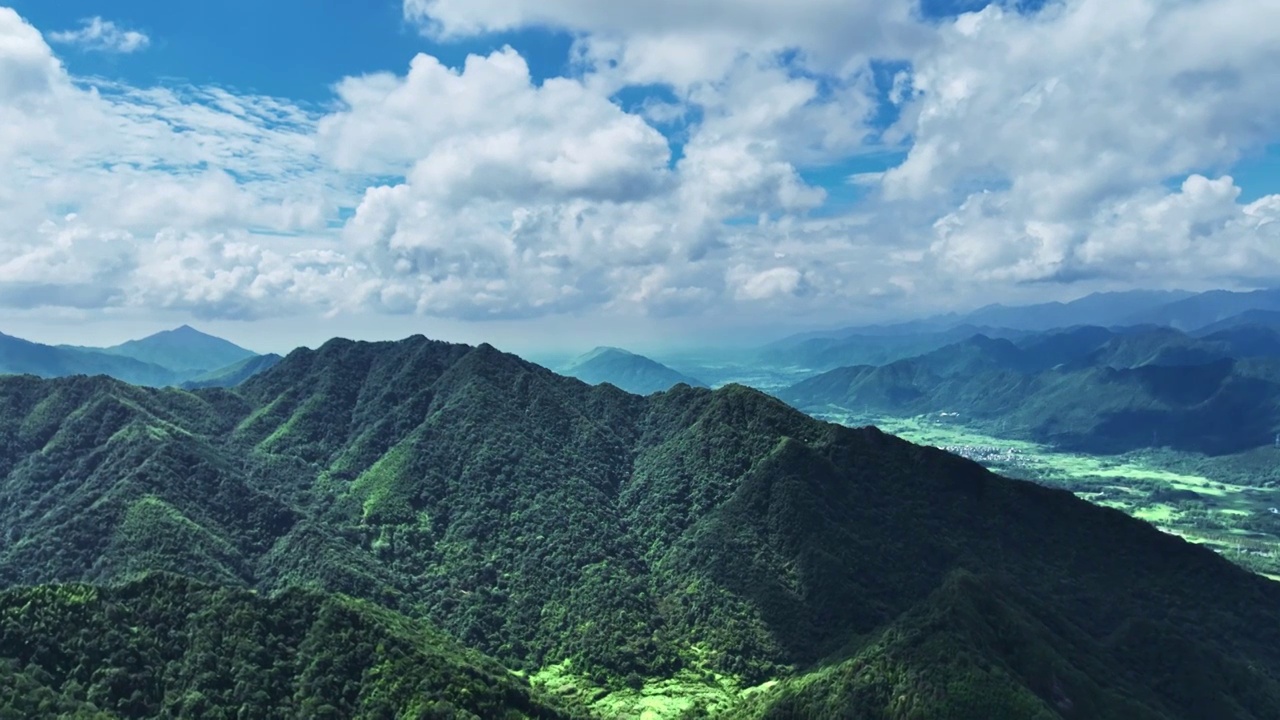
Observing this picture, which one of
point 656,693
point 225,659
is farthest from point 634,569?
point 225,659

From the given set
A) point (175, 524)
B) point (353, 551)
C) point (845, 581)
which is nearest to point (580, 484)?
point (353, 551)

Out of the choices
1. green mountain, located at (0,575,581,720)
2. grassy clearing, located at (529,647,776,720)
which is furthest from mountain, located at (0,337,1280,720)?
grassy clearing, located at (529,647,776,720)

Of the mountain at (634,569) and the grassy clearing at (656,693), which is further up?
the mountain at (634,569)

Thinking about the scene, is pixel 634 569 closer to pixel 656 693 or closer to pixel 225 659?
pixel 656 693

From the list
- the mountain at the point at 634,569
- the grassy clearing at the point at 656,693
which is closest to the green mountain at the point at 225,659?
the mountain at the point at 634,569

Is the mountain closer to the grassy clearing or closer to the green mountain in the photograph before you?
the green mountain

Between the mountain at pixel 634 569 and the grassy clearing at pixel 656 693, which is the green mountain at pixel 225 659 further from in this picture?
the grassy clearing at pixel 656 693
